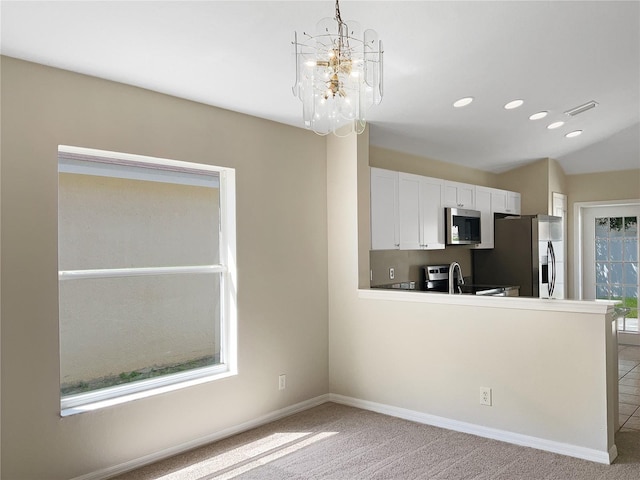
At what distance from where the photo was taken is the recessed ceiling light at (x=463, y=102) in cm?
425

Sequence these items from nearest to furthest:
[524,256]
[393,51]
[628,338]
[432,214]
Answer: [393,51]
[432,214]
[524,256]
[628,338]

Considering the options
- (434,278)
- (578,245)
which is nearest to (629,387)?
(434,278)

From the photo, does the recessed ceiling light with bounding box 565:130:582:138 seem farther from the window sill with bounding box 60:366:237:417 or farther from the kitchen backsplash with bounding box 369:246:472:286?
the window sill with bounding box 60:366:237:417

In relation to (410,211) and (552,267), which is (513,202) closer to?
(552,267)

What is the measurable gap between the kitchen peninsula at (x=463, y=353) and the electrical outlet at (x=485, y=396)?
2 cm

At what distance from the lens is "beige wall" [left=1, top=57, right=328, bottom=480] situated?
281cm

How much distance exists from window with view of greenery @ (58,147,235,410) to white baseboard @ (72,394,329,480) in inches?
15.6

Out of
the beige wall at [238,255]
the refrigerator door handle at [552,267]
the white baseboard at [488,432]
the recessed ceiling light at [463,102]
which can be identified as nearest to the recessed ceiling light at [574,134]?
the refrigerator door handle at [552,267]

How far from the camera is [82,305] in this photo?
10.6 feet

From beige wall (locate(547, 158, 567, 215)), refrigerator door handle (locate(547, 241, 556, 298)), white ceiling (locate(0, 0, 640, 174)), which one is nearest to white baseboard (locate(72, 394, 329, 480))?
white ceiling (locate(0, 0, 640, 174))

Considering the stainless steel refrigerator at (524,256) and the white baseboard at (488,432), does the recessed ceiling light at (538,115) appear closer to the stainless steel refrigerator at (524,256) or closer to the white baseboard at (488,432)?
the stainless steel refrigerator at (524,256)

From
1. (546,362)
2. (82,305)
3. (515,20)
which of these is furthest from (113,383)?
(515,20)

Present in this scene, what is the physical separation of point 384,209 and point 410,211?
1.26 feet

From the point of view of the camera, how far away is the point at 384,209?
15.7ft
